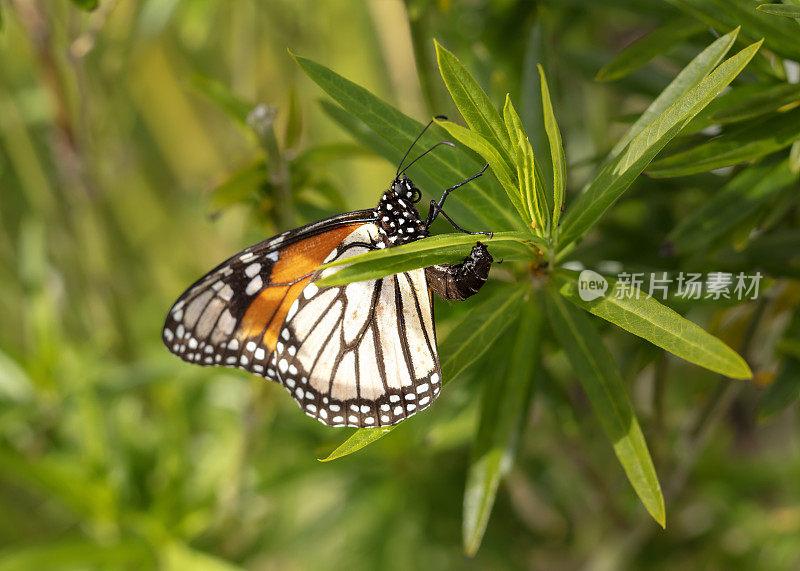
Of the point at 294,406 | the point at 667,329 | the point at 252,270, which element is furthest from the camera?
the point at 294,406

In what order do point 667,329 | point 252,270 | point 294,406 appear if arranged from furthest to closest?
1. point 294,406
2. point 252,270
3. point 667,329

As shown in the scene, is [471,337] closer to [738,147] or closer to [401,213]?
[401,213]

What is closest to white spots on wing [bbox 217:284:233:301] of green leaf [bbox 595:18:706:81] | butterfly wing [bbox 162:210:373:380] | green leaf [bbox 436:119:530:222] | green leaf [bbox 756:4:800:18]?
butterfly wing [bbox 162:210:373:380]

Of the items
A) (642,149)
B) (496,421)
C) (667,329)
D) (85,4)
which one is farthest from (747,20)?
(85,4)

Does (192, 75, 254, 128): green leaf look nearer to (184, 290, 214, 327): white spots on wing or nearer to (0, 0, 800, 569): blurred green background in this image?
(0, 0, 800, 569): blurred green background

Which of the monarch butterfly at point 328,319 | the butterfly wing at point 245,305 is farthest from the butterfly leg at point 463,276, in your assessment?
the butterfly wing at point 245,305
